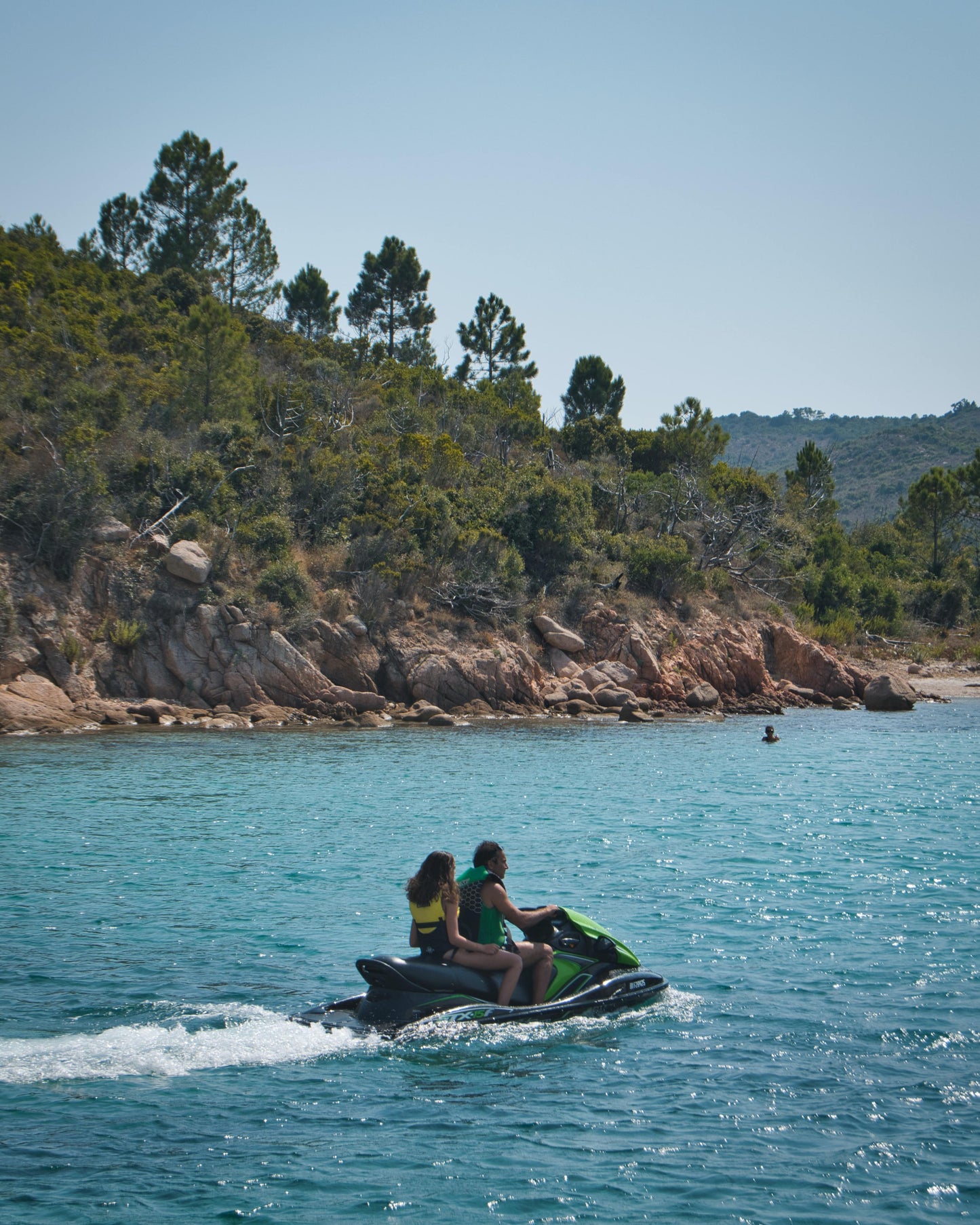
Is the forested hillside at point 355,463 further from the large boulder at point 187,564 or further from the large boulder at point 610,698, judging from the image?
the large boulder at point 610,698

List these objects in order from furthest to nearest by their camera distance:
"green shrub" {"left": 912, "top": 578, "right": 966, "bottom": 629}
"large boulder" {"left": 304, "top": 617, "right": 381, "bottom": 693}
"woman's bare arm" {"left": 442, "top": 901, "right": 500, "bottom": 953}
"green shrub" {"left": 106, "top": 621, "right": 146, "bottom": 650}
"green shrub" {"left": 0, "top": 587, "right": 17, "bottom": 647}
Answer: "green shrub" {"left": 912, "top": 578, "right": 966, "bottom": 629}
"large boulder" {"left": 304, "top": 617, "right": 381, "bottom": 693}
"green shrub" {"left": 106, "top": 621, "right": 146, "bottom": 650}
"green shrub" {"left": 0, "top": 587, "right": 17, "bottom": 647}
"woman's bare arm" {"left": 442, "top": 901, "right": 500, "bottom": 953}

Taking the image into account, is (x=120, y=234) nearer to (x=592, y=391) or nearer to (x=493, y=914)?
(x=592, y=391)

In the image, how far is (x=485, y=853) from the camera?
388 inches

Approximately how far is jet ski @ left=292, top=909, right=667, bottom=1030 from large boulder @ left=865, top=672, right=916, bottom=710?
115ft

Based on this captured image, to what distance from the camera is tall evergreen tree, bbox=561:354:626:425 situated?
70000 millimetres

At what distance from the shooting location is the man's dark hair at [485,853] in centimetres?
982

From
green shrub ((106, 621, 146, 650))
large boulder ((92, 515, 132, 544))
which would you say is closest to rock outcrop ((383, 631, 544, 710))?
green shrub ((106, 621, 146, 650))

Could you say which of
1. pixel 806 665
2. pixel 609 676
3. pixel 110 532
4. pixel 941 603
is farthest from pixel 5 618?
pixel 941 603

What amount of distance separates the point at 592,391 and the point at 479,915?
6300cm

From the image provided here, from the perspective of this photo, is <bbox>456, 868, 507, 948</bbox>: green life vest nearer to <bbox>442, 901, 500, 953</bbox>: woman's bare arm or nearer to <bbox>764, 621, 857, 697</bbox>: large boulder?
<bbox>442, 901, 500, 953</bbox>: woman's bare arm

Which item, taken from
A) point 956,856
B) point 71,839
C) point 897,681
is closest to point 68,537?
point 71,839

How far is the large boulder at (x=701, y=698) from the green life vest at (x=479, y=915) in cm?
3257

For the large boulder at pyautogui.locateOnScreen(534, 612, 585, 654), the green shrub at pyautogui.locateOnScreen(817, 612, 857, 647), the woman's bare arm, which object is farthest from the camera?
the green shrub at pyautogui.locateOnScreen(817, 612, 857, 647)

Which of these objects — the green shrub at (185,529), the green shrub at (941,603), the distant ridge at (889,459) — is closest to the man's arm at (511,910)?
the green shrub at (185,529)
